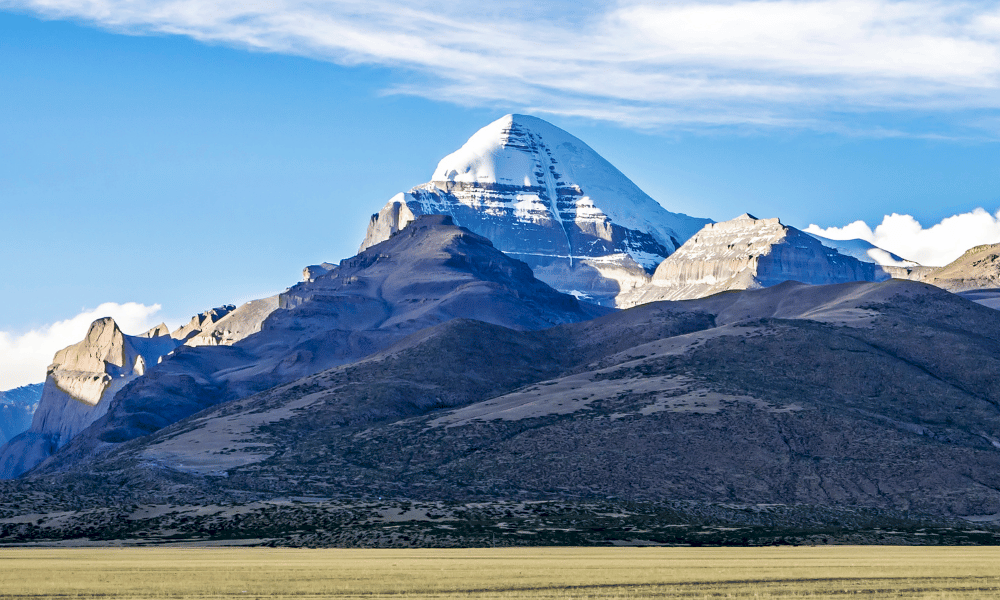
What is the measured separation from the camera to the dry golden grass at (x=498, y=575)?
51.5 meters

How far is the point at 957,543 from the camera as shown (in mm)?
94562

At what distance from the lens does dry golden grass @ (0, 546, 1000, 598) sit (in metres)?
51.5

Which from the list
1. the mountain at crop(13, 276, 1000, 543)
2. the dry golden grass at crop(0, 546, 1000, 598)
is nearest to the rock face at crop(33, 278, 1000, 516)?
the mountain at crop(13, 276, 1000, 543)

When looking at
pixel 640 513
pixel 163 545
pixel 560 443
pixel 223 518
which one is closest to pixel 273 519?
pixel 223 518

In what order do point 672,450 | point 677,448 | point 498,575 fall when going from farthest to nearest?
1. point 677,448
2. point 672,450
3. point 498,575

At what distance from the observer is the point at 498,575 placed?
57219mm

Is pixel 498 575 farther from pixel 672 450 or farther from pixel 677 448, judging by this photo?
pixel 677 448

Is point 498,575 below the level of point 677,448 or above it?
above

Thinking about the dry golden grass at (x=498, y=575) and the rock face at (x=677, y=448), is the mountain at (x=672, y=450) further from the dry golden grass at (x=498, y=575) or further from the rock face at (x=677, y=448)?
the dry golden grass at (x=498, y=575)

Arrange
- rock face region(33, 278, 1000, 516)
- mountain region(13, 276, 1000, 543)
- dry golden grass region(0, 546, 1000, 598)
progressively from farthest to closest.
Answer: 1. rock face region(33, 278, 1000, 516)
2. mountain region(13, 276, 1000, 543)
3. dry golden grass region(0, 546, 1000, 598)

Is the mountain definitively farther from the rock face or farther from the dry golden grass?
the dry golden grass

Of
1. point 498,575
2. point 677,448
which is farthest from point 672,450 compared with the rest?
point 498,575

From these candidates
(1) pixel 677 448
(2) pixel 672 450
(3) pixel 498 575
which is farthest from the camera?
(1) pixel 677 448

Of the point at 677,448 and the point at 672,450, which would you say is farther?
the point at 677,448
